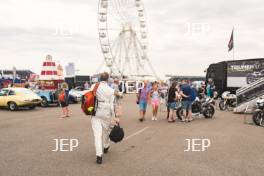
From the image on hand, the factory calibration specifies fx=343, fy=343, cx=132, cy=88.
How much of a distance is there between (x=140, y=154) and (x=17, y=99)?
13.4 metres

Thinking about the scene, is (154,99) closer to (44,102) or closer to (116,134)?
(116,134)

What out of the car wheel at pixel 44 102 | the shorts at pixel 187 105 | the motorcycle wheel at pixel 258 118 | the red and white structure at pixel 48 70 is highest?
the red and white structure at pixel 48 70

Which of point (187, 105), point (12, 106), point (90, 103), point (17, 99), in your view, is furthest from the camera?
point (12, 106)

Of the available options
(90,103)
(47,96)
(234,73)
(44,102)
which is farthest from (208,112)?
(234,73)

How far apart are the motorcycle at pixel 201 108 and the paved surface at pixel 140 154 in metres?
2.38

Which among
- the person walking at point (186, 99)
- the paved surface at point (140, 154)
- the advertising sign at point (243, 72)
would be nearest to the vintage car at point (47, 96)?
the paved surface at point (140, 154)

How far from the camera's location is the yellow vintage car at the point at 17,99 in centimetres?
1905

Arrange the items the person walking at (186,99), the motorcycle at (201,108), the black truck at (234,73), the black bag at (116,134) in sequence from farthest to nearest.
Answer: the black truck at (234,73), the motorcycle at (201,108), the person walking at (186,99), the black bag at (116,134)

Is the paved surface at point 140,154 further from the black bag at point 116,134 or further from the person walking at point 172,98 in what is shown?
the person walking at point 172,98

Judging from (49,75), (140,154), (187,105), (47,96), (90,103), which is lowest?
(140,154)

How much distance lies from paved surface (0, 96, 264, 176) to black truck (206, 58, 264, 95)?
13568mm

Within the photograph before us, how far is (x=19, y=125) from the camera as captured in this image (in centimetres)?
1252

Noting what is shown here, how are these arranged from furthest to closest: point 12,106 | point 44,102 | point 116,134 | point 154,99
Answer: point 44,102, point 12,106, point 154,99, point 116,134

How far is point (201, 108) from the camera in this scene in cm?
1453
